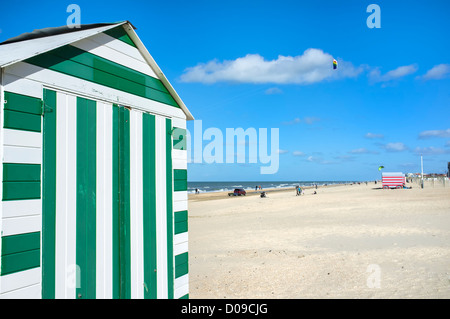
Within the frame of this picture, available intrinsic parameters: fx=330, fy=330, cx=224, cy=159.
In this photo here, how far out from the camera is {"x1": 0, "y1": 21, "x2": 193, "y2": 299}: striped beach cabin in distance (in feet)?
9.18

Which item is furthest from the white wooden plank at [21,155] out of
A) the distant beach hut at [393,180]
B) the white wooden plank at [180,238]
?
the distant beach hut at [393,180]

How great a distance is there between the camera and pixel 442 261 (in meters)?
7.29

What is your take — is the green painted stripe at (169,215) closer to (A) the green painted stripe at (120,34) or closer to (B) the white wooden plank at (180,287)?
(B) the white wooden plank at (180,287)

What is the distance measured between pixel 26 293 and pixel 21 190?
0.89m

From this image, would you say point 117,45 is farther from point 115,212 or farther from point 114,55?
point 115,212

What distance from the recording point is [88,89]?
349 cm

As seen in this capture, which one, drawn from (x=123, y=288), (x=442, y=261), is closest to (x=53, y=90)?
(x=123, y=288)

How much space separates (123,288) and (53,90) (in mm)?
2247

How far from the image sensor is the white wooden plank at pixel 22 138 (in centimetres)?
270

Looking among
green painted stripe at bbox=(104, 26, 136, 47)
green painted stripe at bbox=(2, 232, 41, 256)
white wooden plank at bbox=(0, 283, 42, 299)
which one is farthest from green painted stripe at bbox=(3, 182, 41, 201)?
green painted stripe at bbox=(104, 26, 136, 47)

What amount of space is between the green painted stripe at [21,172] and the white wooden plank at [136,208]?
43.4 inches

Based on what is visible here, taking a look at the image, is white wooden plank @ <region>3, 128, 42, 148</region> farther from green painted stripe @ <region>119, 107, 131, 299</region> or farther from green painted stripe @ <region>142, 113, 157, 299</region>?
green painted stripe @ <region>142, 113, 157, 299</region>
